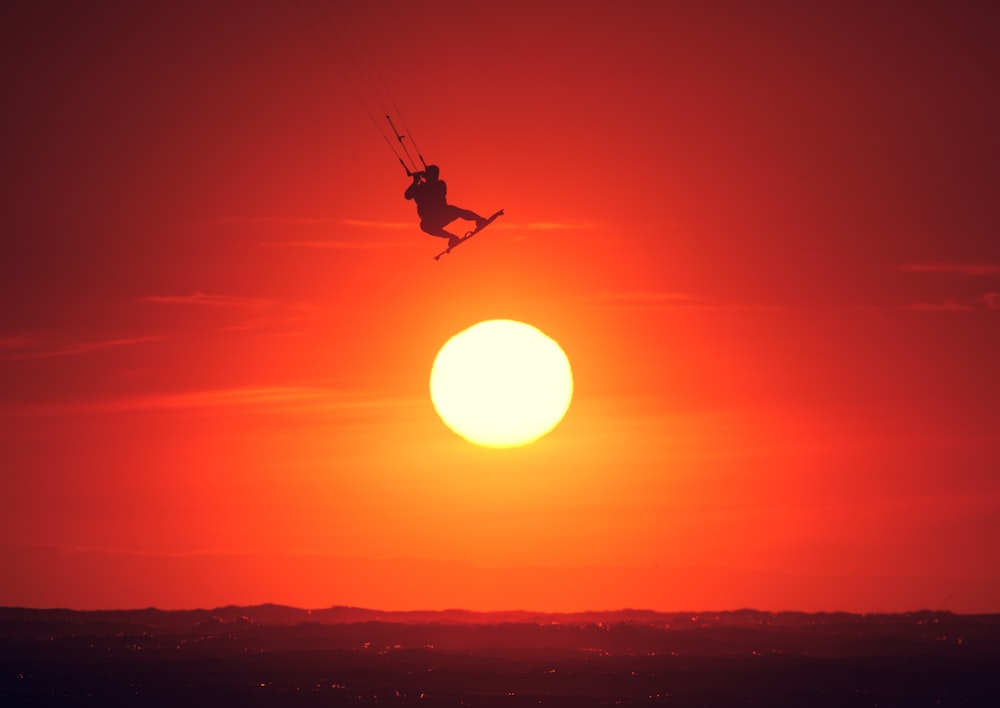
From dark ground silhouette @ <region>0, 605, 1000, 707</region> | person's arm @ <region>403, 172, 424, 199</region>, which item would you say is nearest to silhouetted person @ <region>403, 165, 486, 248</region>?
person's arm @ <region>403, 172, 424, 199</region>

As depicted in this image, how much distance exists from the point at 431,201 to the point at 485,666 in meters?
47.2

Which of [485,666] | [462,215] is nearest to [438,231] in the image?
[462,215]

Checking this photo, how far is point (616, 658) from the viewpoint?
3529 inches

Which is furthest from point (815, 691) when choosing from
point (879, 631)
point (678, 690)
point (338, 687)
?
point (879, 631)

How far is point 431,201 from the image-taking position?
40375 millimetres

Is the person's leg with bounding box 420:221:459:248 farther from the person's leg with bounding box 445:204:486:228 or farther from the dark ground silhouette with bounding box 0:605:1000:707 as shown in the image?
the dark ground silhouette with bounding box 0:605:1000:707

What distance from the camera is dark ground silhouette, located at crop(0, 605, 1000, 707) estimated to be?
69.4 meters

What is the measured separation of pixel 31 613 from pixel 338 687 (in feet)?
253

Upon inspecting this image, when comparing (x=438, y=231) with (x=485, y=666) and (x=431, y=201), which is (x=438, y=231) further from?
(x=485, y=666)

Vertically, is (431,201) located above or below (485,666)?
above

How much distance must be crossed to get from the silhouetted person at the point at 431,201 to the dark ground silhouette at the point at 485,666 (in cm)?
3225

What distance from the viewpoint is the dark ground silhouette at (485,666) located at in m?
69.4

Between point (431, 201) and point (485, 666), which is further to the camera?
point (485, 666)

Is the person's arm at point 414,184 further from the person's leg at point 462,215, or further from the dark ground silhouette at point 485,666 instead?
the dark ground silhouette at point 485,666
